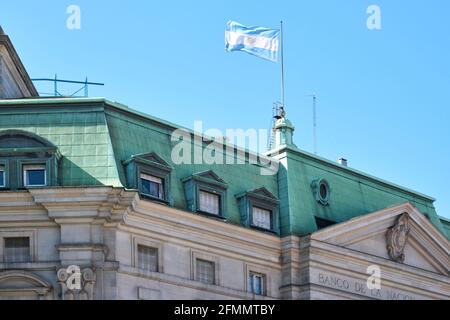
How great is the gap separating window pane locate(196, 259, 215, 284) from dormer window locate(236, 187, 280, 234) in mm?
3418

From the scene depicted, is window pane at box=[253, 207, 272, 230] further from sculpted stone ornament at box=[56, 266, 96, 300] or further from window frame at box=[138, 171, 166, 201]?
sculpted stone ornament at box=[56, 266, 96, 300]

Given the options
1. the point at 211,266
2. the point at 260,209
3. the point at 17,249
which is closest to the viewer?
the point at 17,249

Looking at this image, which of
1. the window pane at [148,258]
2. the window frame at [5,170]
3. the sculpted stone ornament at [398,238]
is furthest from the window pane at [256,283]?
the window frame at [5,170]

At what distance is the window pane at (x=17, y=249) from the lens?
2296 inches

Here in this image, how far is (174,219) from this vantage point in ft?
200

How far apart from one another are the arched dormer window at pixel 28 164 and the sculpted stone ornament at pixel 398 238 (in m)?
20.0

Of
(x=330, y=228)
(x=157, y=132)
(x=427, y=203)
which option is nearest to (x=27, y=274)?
(x=157, y=132)

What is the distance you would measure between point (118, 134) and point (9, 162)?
222 inches

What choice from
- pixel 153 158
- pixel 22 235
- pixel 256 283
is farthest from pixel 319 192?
pixel 22 235

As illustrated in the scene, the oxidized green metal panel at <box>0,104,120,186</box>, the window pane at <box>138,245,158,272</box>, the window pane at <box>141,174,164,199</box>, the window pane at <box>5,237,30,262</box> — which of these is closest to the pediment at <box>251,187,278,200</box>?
the window pane at <box>141,174,164,199</box>

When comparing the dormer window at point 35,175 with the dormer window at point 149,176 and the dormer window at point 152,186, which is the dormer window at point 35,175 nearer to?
the dormer window at point 149,176

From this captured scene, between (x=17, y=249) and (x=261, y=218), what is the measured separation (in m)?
13.9

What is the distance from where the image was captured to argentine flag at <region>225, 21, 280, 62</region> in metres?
71.2

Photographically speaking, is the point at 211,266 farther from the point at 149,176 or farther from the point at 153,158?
the point at 153,158
